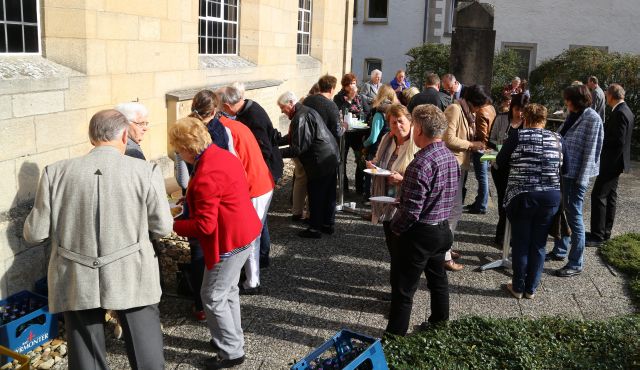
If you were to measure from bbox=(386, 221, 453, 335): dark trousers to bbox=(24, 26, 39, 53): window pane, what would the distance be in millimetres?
4255

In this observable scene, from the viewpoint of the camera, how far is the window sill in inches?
212

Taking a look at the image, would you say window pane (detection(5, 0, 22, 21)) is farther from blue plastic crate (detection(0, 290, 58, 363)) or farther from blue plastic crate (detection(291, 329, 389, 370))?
blue plastic crate (detection(291, 329, 389, 370))

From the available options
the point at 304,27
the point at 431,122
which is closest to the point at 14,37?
the point at 431,122

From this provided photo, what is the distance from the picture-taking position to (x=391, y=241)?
194 inches

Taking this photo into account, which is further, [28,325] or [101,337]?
[28,325]

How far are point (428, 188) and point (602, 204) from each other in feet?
14.0

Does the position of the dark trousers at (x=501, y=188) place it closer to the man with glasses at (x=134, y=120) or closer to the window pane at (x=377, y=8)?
the man with glasses at (x=134, y=120)

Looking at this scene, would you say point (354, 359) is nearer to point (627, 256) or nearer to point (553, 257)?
point (553, 257)

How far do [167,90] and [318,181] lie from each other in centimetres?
266

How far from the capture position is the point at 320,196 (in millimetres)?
7539

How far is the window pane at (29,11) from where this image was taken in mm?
6156

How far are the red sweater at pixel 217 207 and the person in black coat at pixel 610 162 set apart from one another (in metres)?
5.19

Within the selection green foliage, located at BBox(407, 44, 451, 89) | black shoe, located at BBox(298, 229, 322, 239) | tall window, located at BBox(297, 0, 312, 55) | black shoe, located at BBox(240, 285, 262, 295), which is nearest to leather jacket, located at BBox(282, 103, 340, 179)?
black shoe, located at BBox(298, 229, 322, 239)

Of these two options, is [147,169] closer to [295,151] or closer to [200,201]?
[200,201]
